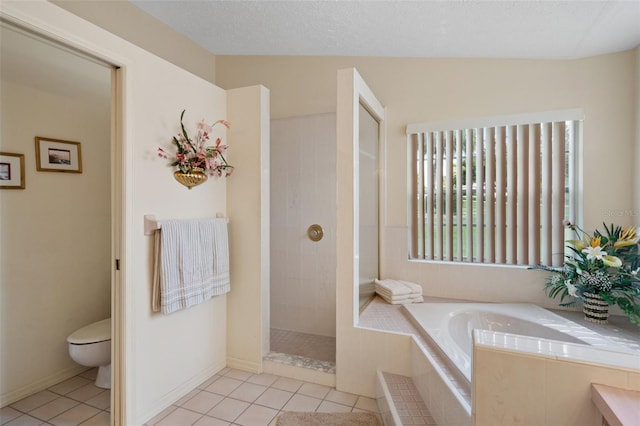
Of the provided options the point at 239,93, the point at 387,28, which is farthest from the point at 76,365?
the point at 387,28

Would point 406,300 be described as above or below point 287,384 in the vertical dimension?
above

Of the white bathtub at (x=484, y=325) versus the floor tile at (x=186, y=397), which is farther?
the floor tile at (x=186, y=397)

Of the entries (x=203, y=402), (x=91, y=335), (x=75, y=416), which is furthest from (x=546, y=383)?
(x=91, y=335)

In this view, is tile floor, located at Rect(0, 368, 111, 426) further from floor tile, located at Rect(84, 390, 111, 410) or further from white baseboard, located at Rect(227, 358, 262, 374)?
white baseboard, located at Rect(227, 358, 262, 374)

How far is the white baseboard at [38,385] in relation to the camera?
196 cm

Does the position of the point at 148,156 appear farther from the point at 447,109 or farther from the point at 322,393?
the point at 447,109

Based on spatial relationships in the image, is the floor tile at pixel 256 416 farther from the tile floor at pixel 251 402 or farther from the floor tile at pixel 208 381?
the floor tile at pixel 208 381

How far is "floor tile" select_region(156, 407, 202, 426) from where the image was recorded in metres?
1.76

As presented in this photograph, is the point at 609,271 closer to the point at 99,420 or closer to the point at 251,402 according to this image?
the point at 251,402

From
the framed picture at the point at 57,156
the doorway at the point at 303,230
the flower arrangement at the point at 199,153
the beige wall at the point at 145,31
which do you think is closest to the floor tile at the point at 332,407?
the doorway at the point at 303,230

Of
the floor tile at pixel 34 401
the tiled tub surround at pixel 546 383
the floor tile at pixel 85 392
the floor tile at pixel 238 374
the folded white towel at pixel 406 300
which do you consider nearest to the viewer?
the tiled tub surround at pixel 546 383

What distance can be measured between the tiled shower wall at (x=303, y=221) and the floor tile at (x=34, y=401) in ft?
5.62

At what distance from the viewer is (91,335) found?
2098mm

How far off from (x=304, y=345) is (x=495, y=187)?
2081mm
